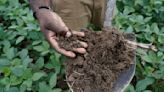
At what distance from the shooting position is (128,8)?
240cm

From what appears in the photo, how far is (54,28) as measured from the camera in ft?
5.23

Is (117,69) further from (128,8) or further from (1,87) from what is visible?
(128,8)

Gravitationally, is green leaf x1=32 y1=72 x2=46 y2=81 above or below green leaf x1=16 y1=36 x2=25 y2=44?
below

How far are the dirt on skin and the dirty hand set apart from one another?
2 cm

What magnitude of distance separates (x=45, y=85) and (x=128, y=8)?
84cm

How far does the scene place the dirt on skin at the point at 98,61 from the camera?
1.56 metres

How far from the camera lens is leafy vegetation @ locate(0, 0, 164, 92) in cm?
185

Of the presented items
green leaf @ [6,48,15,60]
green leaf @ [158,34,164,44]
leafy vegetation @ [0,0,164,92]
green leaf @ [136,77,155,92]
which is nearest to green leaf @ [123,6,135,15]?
leafy vegetation @ [0,0,164,92]

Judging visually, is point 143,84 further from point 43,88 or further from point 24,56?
point 24,56

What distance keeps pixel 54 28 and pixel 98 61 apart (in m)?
0.21

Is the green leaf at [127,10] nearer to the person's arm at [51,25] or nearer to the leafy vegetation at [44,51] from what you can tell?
the leafy vegetation at [44,51]

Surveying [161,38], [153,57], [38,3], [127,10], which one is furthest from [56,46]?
[127,10]

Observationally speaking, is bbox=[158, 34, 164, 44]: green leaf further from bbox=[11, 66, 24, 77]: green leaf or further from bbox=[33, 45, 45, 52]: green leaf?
bbox=[11, 66, 24, 77]: green leaf

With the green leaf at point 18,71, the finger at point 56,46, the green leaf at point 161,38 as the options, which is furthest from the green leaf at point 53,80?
the green leaf at point 161,38
